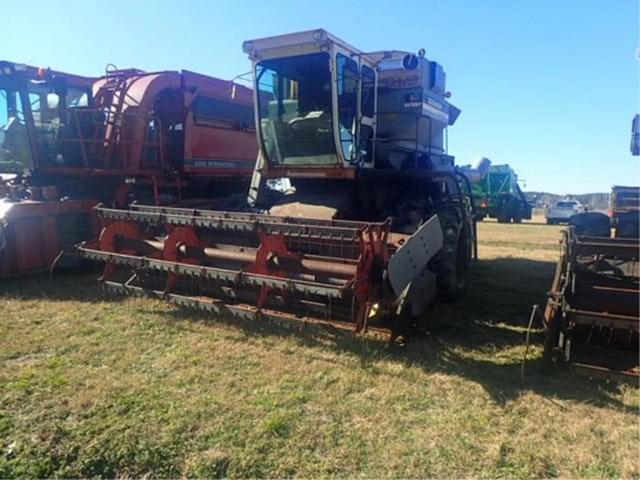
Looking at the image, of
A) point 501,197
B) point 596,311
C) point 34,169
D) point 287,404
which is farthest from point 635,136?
point 501,197

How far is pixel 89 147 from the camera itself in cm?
733

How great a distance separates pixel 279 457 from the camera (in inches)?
96.3

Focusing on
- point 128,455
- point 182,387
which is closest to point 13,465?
point 128,455

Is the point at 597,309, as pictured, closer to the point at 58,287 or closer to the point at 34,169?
the point at 58,287

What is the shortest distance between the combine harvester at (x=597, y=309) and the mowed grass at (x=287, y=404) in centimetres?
18

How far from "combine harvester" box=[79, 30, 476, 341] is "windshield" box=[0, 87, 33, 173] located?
2.49 metres

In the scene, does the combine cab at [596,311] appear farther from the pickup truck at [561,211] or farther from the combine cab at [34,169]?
the pickup truck at [561,211]

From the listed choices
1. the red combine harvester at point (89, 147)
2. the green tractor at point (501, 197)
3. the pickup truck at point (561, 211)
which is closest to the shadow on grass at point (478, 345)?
the red combine harvester at point (89, 147)

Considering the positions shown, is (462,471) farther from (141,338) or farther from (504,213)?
(504,213)

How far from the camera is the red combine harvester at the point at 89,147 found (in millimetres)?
6273

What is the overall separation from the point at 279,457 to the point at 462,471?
0.94 m

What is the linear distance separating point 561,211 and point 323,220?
77.6 feet

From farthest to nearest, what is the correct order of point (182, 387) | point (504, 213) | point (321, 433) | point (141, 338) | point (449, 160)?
1. point (504, 213)
2. point (449, 160)
3. point (141, 338)
4. point (182, 387)
5. point (321, 433)

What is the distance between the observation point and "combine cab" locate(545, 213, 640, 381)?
3342 mm
